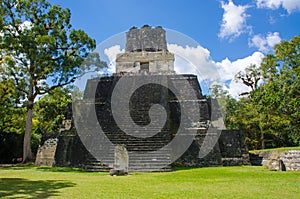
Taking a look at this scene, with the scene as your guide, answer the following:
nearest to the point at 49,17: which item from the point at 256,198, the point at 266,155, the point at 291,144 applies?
the point at 266,155

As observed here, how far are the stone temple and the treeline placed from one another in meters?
3.07

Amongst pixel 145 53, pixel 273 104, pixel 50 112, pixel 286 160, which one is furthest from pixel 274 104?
pixel 50 112

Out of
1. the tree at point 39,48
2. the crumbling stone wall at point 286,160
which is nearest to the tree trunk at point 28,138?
the tree at point 39,48

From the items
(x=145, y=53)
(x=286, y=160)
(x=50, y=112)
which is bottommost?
(x=286, y=160)

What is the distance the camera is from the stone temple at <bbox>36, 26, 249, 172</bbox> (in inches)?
369

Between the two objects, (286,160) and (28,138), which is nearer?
(286,160)

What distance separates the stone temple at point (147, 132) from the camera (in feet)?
30.7

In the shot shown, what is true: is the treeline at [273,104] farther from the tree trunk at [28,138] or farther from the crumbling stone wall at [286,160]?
the tree trunk at [28,138]

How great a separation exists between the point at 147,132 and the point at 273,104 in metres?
7.11

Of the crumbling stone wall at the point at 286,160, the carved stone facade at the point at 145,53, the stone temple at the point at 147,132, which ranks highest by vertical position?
the carved stone facade at the point at 145,53

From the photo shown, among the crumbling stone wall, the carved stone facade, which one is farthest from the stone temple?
the carved stone facade

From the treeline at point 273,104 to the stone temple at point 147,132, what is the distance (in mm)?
3066

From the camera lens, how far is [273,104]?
1378 centimetres

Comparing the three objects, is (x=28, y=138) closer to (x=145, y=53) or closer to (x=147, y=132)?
(x=147, y=132)
